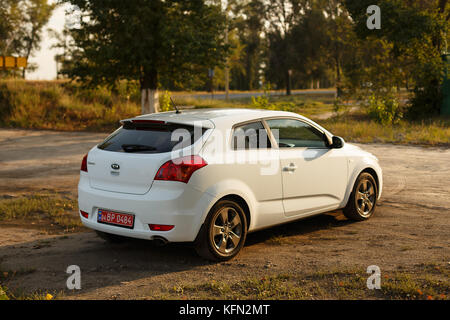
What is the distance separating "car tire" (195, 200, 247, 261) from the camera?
5.98 m

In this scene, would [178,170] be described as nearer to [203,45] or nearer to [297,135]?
[297,135]

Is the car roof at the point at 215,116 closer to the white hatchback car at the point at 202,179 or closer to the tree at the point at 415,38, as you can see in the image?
the white hatchback car at the point at 202,179

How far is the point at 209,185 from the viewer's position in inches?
233

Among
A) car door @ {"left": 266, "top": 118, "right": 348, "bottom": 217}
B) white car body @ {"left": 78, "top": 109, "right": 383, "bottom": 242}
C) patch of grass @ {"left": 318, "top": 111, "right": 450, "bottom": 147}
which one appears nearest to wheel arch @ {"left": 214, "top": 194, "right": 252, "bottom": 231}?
white car body @ {"left": 78, "top": 109, "right": 383, "bottom": 242}

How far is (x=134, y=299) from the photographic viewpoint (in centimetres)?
504

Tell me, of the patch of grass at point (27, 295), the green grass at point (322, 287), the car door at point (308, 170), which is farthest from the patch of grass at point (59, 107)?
the green grass at point (322, 287)

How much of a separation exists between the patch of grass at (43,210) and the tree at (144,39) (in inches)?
401

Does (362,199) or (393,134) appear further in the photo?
(393,134)

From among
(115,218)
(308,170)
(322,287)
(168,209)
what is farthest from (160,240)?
(308,170)

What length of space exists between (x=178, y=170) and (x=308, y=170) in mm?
2024

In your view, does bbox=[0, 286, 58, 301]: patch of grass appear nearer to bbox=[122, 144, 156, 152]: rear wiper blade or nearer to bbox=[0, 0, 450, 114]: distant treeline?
bbox=[122, 144, 156, 152]: rear wiper blade

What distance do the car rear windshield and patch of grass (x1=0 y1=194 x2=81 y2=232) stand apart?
229 cm

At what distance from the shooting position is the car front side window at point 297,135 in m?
7.03

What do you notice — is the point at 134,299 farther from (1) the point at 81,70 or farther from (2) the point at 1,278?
(1) the point at 81,70
